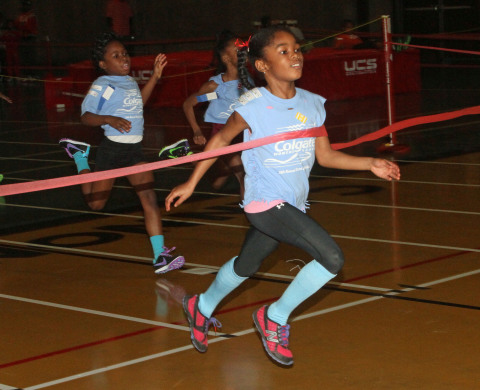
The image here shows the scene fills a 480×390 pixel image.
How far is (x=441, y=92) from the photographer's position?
22312 mm

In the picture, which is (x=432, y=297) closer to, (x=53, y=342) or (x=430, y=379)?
(x=430, y=379)

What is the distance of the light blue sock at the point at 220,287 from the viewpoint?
529 centimetres

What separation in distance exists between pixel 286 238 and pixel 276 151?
0.47 meters

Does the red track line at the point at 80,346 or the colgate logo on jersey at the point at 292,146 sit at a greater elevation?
the colgate logo on jersey at the point at 292,146

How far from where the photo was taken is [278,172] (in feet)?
16.8

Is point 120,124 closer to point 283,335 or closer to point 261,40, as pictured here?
point 261,40

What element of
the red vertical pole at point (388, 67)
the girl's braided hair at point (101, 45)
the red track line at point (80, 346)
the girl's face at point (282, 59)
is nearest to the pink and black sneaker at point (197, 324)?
the red track line at point (80, 346)

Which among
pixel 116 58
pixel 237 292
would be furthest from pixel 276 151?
pixel 116 58

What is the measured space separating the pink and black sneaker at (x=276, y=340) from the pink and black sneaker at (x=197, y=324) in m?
0.36

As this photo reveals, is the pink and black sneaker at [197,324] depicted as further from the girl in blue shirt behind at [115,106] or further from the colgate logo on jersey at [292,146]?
the girl in blue shirt behind at [115,106]

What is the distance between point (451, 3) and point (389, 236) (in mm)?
25689

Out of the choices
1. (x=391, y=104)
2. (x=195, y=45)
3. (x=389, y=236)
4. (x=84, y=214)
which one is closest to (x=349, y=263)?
(x=389, y=236)

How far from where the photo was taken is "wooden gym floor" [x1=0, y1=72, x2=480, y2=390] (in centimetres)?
507

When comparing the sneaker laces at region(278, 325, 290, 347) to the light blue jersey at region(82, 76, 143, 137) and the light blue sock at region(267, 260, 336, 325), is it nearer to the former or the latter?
the light blue sock at region(267, 260, 336, 325)
